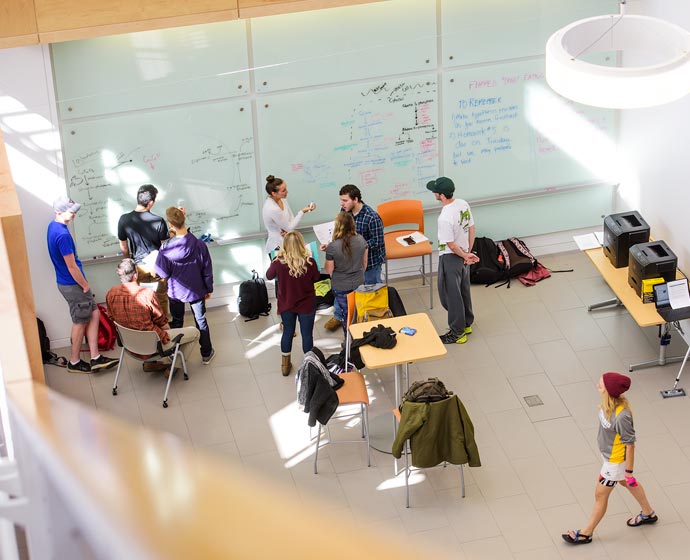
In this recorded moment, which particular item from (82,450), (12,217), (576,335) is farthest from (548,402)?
(82,450)

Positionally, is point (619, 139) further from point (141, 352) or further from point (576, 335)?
point (141, 352)

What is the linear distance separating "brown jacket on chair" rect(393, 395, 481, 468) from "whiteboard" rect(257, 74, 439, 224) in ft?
11.5

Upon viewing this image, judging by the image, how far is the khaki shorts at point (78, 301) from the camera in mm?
8711

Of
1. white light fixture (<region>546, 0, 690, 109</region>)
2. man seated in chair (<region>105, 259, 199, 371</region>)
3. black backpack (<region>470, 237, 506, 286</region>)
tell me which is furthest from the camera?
black backpack (<region>470, 237, 506, 286</region>)

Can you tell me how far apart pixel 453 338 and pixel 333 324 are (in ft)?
3.87

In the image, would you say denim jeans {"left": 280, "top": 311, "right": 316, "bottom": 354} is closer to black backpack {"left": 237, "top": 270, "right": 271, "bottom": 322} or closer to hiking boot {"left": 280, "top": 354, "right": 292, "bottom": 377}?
hiking boot {"left": 280, "top": 354, "right": 292, "bottom": 377}

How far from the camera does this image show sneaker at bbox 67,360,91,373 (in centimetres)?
889

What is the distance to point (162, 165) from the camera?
9.04 meters

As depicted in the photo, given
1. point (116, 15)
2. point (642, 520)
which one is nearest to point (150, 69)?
point (116, 15)

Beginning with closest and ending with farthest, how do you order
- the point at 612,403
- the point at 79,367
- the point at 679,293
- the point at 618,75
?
1. the point at 618,75
2. the point at 612,403
3. the point at 679,293
4. the point at 79,367

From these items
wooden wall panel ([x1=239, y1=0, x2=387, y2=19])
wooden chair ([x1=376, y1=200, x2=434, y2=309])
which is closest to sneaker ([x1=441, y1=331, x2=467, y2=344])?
wooden chair ([x1=376, y1=200, x2=434, y2=309])

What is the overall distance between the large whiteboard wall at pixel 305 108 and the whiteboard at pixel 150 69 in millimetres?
11

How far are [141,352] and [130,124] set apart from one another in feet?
7.22

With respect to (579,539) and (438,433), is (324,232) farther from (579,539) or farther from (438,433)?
(579,539)
